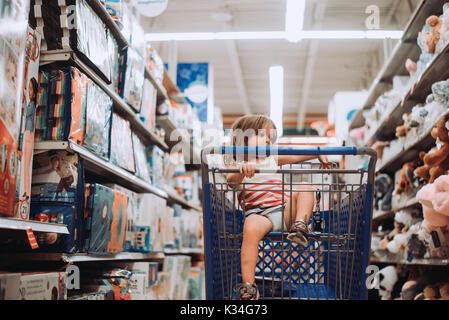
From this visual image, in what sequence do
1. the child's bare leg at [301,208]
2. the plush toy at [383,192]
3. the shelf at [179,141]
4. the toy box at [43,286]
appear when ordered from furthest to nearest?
the shelf at [179,141] < the plush toy at [383,192] < the child's bare leg at [301,208] < the toy box at [43,286]

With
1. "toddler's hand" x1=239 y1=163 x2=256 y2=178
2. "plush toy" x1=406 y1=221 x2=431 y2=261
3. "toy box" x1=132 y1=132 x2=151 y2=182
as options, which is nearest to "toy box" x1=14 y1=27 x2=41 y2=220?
"toddler's hand" x1=239 y1=163 x2=256 y2=178

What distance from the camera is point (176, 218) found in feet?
13.1

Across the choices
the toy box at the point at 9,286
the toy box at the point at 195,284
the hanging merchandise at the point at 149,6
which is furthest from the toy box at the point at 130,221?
the toy box at the point at 195,284

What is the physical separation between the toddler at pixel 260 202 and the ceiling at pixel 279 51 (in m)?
1.65

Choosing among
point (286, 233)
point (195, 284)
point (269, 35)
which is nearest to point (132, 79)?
point (286, 233)

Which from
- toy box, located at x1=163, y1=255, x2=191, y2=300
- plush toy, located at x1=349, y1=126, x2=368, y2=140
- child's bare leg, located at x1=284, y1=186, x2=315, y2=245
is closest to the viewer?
child's bare leg, located at x1=284, y1=186, x2=315, y2=245

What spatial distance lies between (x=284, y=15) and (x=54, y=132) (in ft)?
9.64

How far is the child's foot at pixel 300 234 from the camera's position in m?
1.54

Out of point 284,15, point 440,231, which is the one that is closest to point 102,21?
point 440,231

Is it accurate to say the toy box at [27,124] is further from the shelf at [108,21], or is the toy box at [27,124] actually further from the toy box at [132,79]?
the toy box at [132,79]

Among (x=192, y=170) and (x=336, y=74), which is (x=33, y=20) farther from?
(x=336, y=74)

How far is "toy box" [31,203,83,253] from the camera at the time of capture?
1.77 meters

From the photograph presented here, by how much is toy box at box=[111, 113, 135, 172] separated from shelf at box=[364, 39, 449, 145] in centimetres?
172

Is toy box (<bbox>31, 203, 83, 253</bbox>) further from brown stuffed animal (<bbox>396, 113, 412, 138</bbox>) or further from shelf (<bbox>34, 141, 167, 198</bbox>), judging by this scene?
brown stuffed animal (<bbox>396, 113, 412, 138</bbox>)
